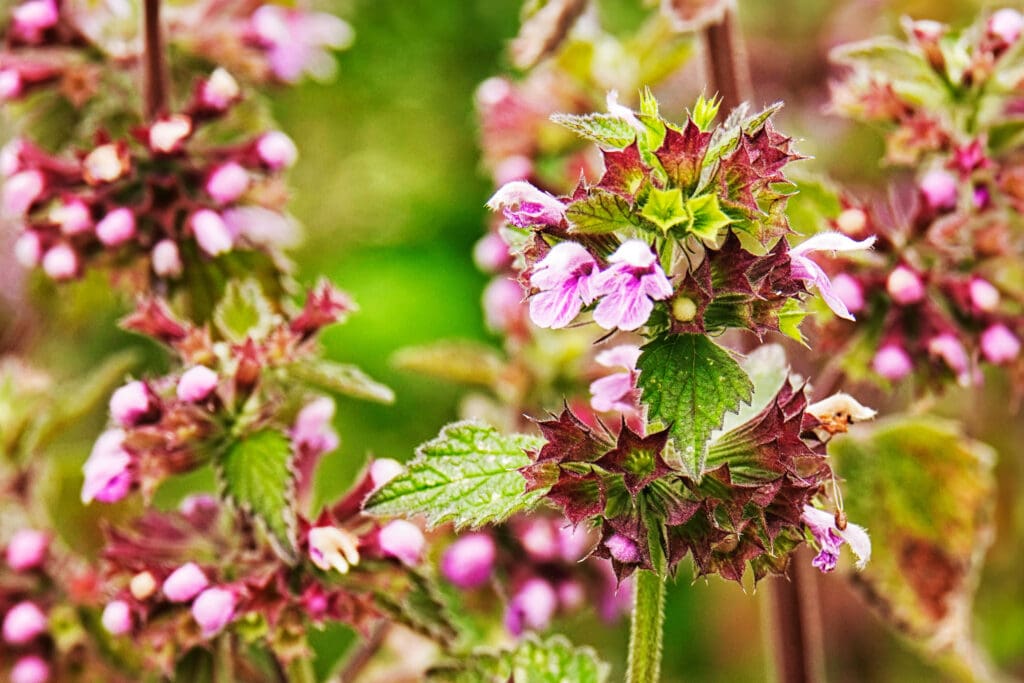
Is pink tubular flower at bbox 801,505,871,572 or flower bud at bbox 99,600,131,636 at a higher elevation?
pink tubular flower at bbox 801,505,871,572

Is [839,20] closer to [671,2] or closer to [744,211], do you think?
[671,2]

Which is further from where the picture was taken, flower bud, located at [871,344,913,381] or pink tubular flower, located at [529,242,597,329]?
flower bud, located at [871,344,913,381]

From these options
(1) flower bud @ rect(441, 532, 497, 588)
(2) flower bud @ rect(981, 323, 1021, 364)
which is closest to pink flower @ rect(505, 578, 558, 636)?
(1) flower bud @ rect(441, 532, 497, 588)

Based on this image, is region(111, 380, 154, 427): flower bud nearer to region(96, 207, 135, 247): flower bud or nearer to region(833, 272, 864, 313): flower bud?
region(96, 207, 135, 247): flower bud

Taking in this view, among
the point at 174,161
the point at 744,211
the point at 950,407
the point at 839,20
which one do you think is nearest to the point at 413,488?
the point at 744,211

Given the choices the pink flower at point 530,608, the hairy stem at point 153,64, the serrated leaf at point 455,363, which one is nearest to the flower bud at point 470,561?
the pink flower at point 530,608

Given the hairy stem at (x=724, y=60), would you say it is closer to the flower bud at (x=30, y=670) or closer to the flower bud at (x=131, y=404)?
the flower bud at (x=131, y=404)
